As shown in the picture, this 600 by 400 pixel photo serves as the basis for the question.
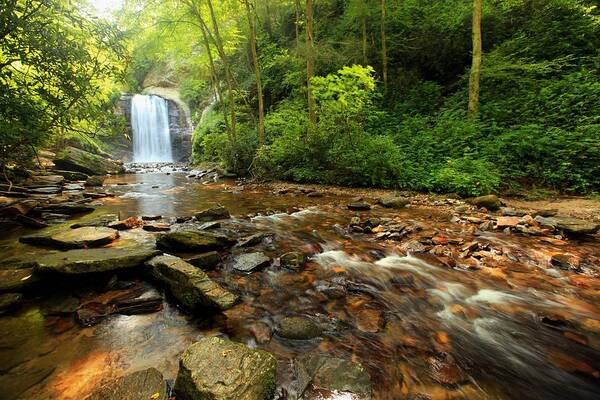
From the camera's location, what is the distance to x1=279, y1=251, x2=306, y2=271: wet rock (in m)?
3.95

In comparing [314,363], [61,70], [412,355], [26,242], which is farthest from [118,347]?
[61,70]

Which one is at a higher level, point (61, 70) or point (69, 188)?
point (61, 70)

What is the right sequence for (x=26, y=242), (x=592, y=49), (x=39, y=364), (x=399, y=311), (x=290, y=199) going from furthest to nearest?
(x=592, y=49), (x=290, y=199), (x=26, y=242), (x=399, y=311), (x=39, y=364)

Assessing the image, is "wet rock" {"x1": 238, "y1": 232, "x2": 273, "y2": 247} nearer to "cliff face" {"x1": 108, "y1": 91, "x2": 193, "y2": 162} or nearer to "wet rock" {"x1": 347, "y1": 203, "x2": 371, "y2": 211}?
"wet rock" {"x1": 347, "y1": 203, "x2": 371, "y2": 211}

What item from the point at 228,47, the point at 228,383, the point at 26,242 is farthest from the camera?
the point at 228,47

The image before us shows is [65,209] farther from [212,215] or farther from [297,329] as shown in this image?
[297,329]

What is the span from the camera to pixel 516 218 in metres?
5.77

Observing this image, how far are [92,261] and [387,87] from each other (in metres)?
13.3

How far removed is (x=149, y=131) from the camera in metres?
27.7

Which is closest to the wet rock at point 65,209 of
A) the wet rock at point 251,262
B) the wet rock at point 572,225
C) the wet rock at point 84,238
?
the wet rock at point 84,238

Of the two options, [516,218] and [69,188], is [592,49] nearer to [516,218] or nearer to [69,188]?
[516,218]

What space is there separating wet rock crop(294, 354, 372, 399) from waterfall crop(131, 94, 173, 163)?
28.7m

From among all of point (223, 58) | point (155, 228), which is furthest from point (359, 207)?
point (223, 58)

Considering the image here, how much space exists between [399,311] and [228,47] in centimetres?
1637
